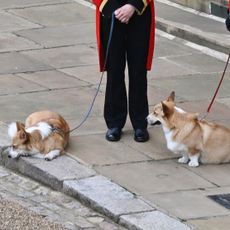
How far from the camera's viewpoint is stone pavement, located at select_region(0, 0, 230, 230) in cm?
708

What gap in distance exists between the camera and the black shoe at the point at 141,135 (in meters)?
8.34

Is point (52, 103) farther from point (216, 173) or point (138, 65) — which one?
point (216, 173)

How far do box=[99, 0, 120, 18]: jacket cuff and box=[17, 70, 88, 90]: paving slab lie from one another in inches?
90.2

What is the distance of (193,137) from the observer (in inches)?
307

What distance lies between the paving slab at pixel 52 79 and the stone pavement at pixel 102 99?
0.4 inches

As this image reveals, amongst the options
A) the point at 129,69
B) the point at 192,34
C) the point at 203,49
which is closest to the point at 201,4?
the point at 192,34

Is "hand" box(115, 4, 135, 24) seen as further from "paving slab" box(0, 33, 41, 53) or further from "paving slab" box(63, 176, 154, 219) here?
"paving slab" box(0, 33, 41, 53)

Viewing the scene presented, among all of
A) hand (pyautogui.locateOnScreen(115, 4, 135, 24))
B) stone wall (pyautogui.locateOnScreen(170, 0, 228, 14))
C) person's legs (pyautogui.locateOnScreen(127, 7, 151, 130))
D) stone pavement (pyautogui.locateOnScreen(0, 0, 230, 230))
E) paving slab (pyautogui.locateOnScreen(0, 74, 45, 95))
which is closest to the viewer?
stone pavement (pyautogui.locateOnScreen(0, 0, 230, 230))

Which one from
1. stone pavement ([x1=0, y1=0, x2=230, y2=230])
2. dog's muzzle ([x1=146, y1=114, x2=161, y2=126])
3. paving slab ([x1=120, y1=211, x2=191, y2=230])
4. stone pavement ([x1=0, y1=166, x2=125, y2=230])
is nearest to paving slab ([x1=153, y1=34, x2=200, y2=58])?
stone pavement ([x1=0, y1=0, x2=230, y2=230])

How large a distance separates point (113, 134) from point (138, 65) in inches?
27.6

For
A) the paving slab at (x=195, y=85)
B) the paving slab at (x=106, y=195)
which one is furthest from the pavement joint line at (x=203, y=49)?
the paving slab at (x=106, y=195)

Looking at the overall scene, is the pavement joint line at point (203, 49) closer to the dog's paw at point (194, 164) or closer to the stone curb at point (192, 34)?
the stone curb at point (192, 34)

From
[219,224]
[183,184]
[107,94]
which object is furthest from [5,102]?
[219,224]

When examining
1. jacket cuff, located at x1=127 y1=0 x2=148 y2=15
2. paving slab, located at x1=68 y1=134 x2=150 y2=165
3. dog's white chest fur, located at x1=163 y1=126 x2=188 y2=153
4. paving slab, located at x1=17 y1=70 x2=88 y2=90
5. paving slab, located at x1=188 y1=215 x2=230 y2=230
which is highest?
jacket cuff, located at x1=127 y1=0 x2=148 y2=15
